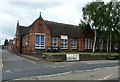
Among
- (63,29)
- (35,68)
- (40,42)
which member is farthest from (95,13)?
(35,68)

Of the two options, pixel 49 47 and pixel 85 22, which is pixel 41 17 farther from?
pixel 85 22

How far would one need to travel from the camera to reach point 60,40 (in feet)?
183

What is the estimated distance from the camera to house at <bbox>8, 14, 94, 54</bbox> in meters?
52.6

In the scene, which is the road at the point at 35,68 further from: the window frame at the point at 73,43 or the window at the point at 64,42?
the window frame at the point at 73,43

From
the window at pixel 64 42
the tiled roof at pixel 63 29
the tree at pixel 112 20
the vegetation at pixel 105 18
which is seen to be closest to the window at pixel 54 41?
the tiled roof at pixel 63 29

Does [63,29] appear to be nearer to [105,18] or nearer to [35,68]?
[105,18]

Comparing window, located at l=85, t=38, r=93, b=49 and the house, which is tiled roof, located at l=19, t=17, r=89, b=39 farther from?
window, located at l=85, t=38, r=93, b=49

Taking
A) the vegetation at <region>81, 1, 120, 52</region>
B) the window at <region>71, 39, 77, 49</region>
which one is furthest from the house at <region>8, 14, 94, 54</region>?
the vegetation at <region>81, 1, 120, 52</region>

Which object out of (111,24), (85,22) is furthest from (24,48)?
(111,24)

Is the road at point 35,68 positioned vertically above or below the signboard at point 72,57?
below

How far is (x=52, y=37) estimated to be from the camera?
54.7 meters

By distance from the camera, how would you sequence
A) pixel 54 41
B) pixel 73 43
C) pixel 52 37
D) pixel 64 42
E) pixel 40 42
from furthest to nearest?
pixel 73 43 < pixel 64 42 < pixel 54 41 < pixel 52 37 < pixel 40 42

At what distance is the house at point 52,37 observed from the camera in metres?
52.6

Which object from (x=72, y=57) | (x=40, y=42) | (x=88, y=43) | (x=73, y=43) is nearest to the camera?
(x=72, y=57)
